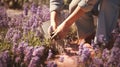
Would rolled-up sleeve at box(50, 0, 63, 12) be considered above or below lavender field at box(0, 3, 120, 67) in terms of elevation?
above

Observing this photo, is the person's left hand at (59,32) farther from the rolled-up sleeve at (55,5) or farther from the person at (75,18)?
the rolled-up sleeve at (55,5)

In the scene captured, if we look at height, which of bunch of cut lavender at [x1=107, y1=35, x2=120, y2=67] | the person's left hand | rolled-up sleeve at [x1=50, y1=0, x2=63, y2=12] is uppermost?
rolled-up sleeve at [x1=50, y1=0, x2=63, y2=12]

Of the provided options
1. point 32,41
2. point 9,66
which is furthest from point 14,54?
point 32,41

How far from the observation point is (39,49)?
2996 millimetres

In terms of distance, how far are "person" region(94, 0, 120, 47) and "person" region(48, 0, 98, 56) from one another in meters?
0.19

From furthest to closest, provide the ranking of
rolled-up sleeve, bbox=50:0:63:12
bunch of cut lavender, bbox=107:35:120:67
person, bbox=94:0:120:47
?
rolled-up sleeve, bbox=50:0:63:12, person, bbox=94:0:120:47, bunch of cut lavender, bbox=107:35:120:67

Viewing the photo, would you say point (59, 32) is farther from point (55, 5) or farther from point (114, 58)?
point (114, 58)

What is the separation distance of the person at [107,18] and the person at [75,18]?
192mm

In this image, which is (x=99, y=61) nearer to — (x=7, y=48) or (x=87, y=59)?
(x=87, y=59)

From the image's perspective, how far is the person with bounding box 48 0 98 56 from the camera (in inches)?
140

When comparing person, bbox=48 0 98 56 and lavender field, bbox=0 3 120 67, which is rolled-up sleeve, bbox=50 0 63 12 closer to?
person, bbox=48 0 98 56

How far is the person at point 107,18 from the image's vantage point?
3.79m

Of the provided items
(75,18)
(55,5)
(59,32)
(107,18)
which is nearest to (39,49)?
(59,32)

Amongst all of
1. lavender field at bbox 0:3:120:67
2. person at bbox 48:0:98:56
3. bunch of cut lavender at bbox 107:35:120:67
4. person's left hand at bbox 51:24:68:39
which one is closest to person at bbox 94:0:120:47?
lavender field at bbox 0:3:120:67
